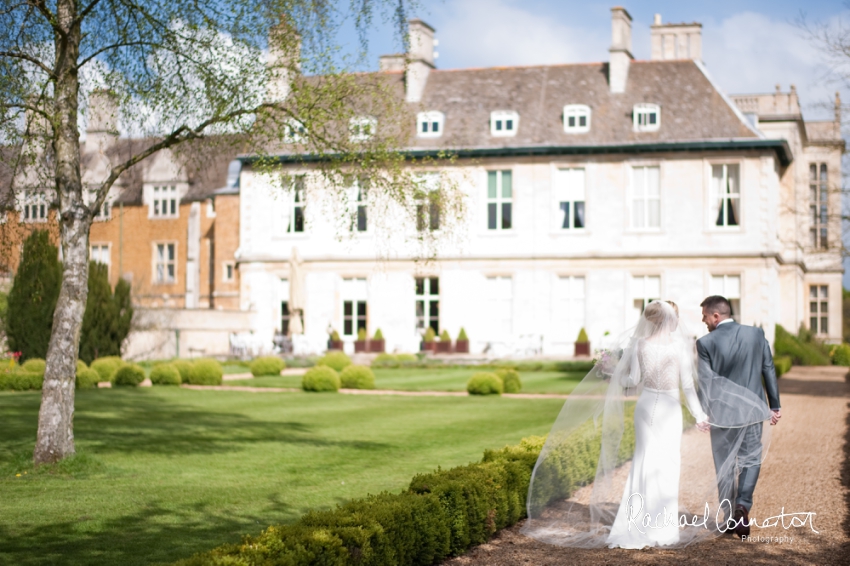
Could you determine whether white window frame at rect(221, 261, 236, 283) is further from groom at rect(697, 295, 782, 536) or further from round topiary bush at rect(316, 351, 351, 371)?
groom at rect(697, 295, 782, 536)

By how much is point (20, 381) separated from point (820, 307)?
39512mm

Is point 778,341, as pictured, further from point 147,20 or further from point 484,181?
point 147,20

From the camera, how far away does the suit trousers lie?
7832 millimetres

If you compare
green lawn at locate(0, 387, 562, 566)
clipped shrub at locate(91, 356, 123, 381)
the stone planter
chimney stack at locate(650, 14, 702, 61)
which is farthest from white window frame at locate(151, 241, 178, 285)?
green lawn at locate(0, 387, 562, 566)

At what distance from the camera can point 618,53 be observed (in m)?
37.3

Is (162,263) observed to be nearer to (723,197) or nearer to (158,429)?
(723,197)

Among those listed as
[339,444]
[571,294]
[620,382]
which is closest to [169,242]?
[571,294]

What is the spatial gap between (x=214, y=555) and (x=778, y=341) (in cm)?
3443

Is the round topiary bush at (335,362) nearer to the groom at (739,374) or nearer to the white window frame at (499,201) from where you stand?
the white window frame at (499,201)

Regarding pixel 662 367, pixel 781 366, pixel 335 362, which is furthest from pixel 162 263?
pixel 662 367

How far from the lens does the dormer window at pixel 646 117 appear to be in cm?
3606

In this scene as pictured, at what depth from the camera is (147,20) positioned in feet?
36.3

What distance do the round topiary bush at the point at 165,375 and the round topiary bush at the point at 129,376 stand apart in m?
0.60

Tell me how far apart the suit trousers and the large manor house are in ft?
85.5
